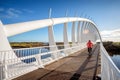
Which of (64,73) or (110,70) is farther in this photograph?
(64,73)

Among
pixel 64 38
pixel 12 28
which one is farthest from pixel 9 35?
pixel 64 38

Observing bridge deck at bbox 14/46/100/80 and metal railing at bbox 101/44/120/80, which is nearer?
metal railing at bbox 101/44/120/80

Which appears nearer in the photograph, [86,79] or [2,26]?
[86,79]

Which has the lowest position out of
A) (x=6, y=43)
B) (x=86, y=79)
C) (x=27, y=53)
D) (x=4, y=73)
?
(x=86, y=79)

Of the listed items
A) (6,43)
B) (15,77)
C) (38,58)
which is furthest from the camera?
(38,58)

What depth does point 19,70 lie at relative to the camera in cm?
733

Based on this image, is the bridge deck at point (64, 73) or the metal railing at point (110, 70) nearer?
the metal railing at point (110, 70)

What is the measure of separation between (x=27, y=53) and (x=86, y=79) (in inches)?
173

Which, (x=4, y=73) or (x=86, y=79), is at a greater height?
(x=4, y=73)

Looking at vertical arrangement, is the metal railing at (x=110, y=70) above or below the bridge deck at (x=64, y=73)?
above

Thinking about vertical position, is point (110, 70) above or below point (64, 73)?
above

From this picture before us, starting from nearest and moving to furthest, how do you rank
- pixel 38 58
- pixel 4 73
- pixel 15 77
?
1. pixel 4 73
2. pixel 15 77
3. pixel 38 58

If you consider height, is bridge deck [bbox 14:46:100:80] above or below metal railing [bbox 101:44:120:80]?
below

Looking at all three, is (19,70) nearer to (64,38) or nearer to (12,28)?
(12,28)
